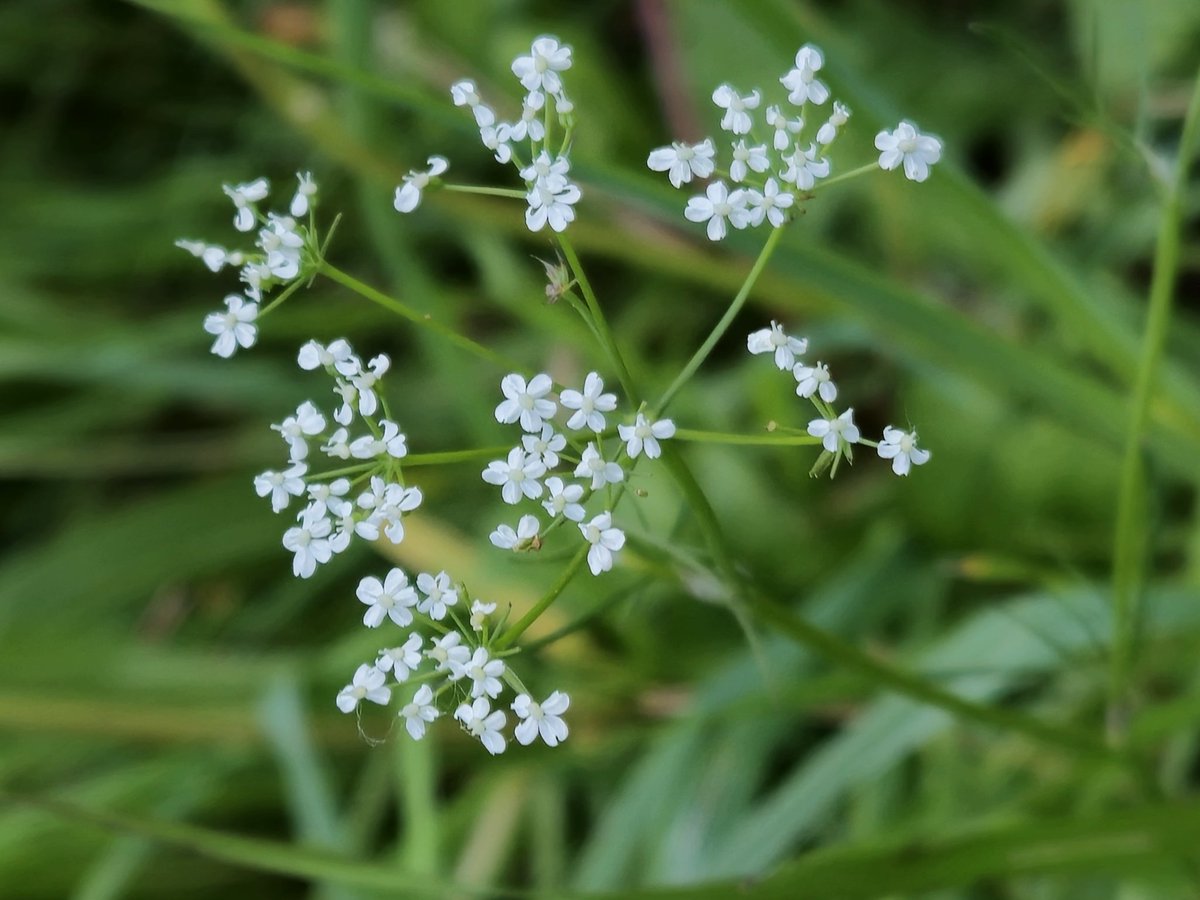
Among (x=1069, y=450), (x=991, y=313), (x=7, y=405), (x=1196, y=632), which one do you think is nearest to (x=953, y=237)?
(x=991, y=313)

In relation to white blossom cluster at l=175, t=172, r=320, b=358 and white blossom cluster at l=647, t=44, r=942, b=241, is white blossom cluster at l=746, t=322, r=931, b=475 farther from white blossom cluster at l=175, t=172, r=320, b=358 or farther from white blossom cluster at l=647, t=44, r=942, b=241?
white blossom cluster at l=175, t=172, r=320, b=358

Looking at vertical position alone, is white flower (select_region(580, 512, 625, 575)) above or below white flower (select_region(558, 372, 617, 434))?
below

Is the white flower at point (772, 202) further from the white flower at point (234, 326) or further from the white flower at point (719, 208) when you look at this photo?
the white flower at point (234, 326)

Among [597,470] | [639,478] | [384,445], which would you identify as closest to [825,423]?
[597,470]

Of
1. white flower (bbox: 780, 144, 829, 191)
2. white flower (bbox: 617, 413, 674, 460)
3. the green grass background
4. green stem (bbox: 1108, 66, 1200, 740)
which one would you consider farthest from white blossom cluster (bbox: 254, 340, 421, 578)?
green stem (bbox: 1108, 66, 1200, 740)

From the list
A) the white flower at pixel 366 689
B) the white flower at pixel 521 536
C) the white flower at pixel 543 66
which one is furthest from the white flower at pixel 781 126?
the white flower at pixel 366 689
